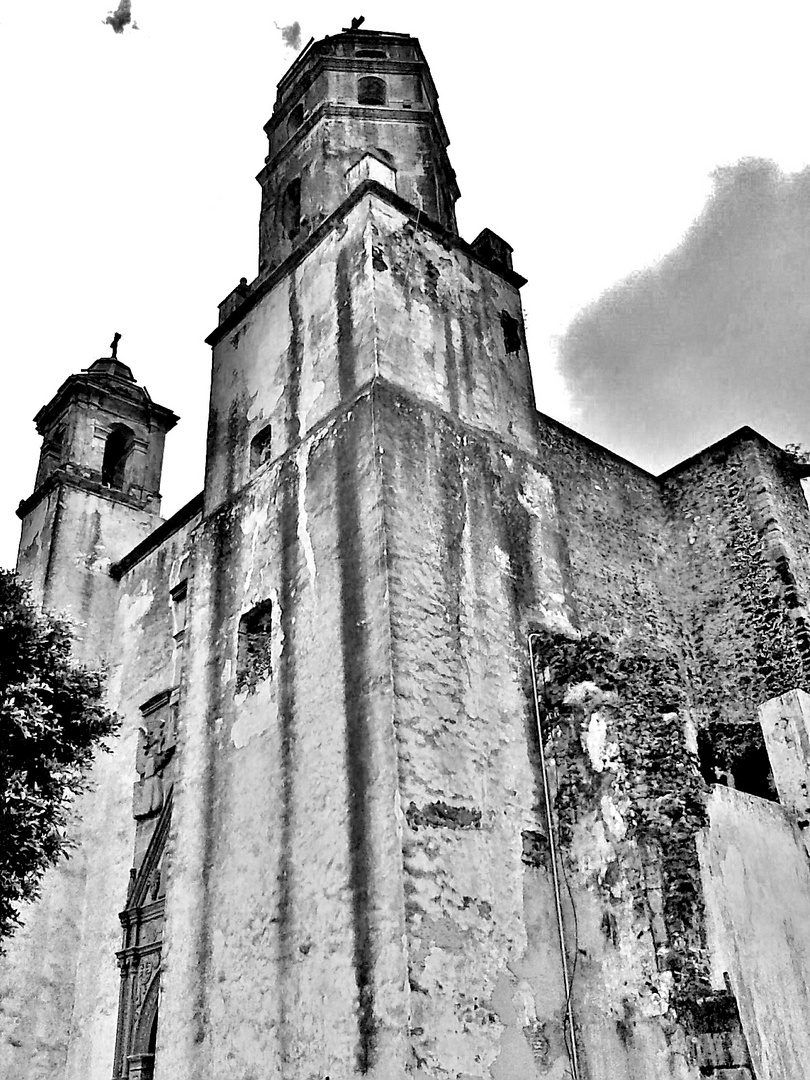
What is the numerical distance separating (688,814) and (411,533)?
3.20 meters

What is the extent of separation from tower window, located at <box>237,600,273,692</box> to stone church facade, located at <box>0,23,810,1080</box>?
37mm

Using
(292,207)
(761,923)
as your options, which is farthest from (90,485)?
(761,923)

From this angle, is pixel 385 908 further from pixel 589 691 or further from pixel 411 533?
pixel 411 533

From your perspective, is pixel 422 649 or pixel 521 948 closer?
pixel 521 948

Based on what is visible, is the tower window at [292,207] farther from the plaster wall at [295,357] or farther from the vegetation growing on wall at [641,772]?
the vegetation growing on wall at [641,772]

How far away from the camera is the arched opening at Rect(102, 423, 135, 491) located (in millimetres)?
16641

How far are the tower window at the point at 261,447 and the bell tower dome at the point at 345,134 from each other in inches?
102

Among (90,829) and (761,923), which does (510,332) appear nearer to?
(761,923)

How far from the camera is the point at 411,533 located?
870cm

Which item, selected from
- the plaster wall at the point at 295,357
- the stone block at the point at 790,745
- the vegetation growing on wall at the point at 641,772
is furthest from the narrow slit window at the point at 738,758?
the plaster wall at the point at 295,357

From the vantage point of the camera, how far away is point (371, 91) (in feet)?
43.7

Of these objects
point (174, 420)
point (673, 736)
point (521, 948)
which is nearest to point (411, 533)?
point (673, 736)

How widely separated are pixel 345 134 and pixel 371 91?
0.98 meters

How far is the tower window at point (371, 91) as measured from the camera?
1323cm
